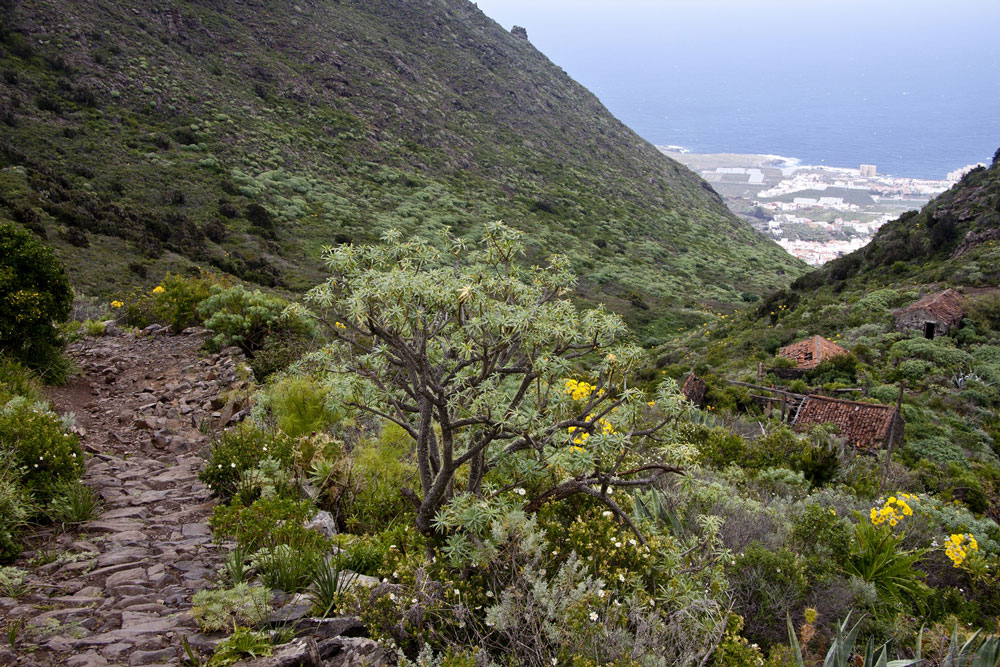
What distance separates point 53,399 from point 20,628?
176 inches

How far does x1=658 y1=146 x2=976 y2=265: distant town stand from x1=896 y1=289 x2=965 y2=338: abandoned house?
162 feet

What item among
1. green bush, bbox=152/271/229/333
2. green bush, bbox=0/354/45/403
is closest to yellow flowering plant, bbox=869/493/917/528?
green bush, bbox=0/354/45/403

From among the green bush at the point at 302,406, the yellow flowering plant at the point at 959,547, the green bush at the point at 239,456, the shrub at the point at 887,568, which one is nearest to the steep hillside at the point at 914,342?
the yellow flowering plant at the point at 959,547

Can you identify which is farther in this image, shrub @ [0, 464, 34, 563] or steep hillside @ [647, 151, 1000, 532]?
steep hillside @ [647, 151, 1000, 532]

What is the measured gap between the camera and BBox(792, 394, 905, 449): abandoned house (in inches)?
361

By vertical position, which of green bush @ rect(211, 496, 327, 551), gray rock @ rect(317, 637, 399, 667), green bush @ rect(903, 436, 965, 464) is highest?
green bush @ rect(211, 496, 327, 551)

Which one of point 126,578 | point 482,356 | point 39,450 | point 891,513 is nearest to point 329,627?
point 126,578

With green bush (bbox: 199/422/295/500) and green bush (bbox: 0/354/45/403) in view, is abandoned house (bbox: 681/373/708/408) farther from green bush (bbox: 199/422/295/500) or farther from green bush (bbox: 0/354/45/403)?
green bush (bbox: 0/354/45/403)

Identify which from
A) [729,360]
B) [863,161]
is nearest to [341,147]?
[729,360]

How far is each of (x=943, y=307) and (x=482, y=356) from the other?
54.7 ft

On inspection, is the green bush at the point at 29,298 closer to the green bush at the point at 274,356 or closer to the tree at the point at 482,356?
the green bush at the point at 274,356

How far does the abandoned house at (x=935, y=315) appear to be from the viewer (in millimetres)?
14461

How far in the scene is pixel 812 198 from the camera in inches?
4555

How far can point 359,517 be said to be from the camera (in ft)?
14.1
